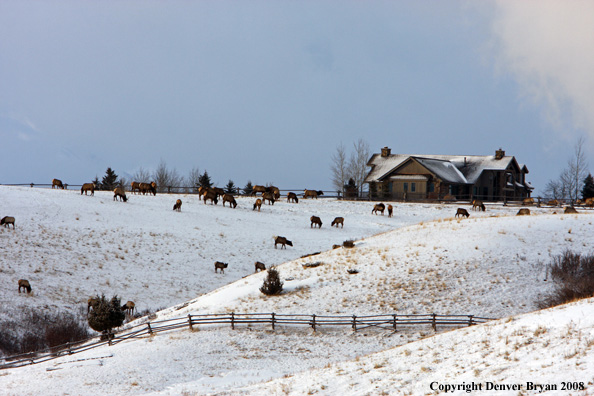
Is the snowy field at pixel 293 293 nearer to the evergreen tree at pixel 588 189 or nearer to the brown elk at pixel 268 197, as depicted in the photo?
the brown elk at pixel 268 197

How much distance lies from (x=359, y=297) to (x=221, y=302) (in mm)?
6808

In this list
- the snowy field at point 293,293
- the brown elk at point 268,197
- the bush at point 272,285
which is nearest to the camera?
the snowy field at point 293,293

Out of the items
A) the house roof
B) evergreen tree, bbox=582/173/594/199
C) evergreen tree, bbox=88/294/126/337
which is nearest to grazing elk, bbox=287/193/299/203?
the house roof

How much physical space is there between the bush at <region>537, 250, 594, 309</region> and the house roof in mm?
41871

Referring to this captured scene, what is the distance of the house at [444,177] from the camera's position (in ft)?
228

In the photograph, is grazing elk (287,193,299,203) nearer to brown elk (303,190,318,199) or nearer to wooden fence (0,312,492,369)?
brown elk (303,190,318,199)

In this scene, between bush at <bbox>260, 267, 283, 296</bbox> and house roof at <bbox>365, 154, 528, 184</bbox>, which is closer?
bush at <bbox>260, 267, 283, 296</bbox>

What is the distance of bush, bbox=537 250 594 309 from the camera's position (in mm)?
23219

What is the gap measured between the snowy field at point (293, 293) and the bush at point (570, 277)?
61cm

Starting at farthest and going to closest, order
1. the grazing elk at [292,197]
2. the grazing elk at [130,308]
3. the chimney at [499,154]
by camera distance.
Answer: the chimney at [499,154] → the grazing elk at [292,197] → the grazing elk at [130,308]

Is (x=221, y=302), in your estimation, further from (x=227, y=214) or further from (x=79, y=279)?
(x=227, y=214)

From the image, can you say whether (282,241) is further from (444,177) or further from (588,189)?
(588,189)

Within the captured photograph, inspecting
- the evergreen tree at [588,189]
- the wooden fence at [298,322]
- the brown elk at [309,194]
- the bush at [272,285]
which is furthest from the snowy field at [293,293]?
the evergreen tree at [588,189]

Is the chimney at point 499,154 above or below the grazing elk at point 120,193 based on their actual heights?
above
